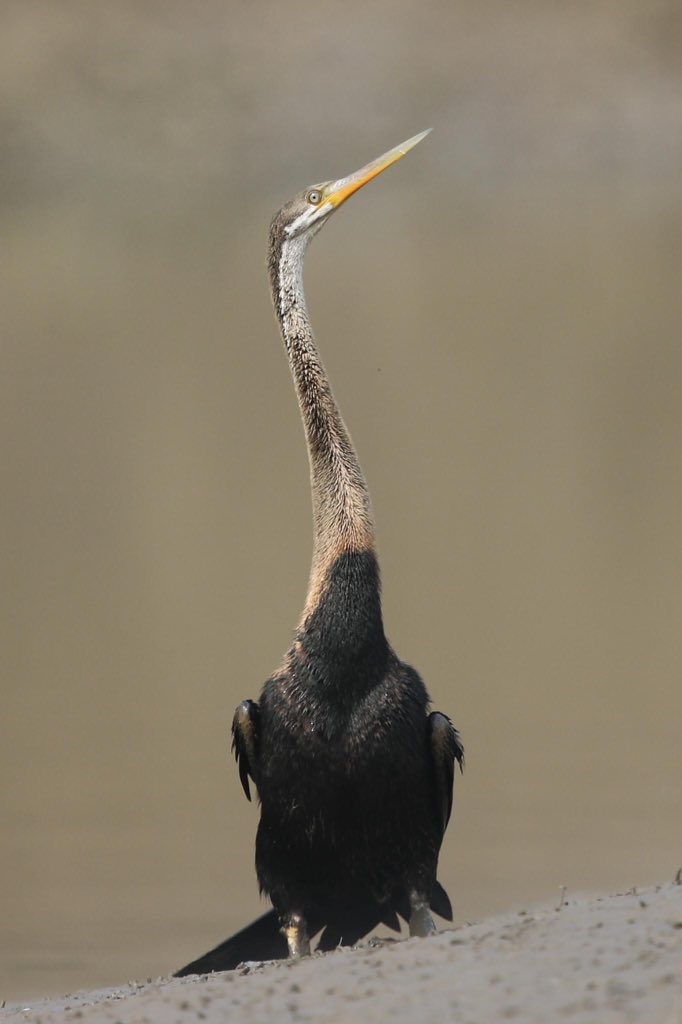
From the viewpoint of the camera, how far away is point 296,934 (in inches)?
336

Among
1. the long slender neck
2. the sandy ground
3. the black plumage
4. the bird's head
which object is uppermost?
the bird's head

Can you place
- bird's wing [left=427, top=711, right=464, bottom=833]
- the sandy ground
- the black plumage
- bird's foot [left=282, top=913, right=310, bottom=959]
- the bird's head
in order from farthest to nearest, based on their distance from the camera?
the bird's head
bird's wing [left=427, top=711, right=464, bottom=833]
bird's foot [left=282, top=913, right=310, bottom=959]
the black plumage
the sandy ground

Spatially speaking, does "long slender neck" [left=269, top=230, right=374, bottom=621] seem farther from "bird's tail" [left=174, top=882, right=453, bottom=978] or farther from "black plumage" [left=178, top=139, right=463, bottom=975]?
"bird's tail" [left=174, top=882, right=453, bottom=978]

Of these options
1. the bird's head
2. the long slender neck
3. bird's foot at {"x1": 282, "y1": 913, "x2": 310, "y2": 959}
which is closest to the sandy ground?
bird's foot at {"x1": 282, "y1": 913, "x2": 310, "y2": 959}

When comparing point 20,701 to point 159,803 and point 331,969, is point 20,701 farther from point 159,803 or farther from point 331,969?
point 331,969

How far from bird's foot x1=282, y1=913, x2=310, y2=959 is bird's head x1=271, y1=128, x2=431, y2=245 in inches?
132

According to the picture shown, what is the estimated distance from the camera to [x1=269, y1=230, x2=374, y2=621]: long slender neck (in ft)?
28.9

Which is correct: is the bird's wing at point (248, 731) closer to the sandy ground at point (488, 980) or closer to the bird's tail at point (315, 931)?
the bird's tail at point (315, 931)

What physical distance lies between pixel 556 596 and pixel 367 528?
1577 centimetres

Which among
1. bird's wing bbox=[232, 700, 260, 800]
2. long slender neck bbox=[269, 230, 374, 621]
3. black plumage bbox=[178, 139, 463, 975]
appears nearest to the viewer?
black plumage bbox=[178, 139, 463, 975]

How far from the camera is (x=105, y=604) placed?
85.0 feet

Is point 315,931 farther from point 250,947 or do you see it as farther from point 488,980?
point 488,980

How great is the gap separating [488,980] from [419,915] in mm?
2721

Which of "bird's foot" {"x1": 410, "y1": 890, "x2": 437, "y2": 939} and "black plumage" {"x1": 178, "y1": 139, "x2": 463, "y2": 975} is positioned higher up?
"black plumage" {"x1": 178, "y1": 139, "x2": 463, "y2": 975}
